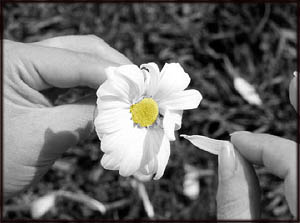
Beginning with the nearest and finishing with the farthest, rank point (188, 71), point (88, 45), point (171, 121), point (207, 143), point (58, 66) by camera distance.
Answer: point (171, 121) < point (207, 143) < point (58, 66) < point (88, 45) < point (188, 71)

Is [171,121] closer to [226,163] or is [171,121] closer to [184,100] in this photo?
[184,100]

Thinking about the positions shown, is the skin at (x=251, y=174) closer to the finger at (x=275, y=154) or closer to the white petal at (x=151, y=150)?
the finger at (x=275, y=154)

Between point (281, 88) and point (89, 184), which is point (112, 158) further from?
point (281, 88)

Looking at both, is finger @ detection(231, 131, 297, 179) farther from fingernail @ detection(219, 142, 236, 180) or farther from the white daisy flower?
the white daisy flower

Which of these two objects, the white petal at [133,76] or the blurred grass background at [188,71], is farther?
the blurred grass background at [188,71]

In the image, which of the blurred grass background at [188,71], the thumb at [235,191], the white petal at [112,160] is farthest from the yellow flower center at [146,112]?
the blurred grass background at [188,71]

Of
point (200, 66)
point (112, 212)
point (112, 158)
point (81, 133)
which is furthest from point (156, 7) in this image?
point (112, 158)

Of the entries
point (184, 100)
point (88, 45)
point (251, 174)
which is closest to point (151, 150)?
point (184, 100)
